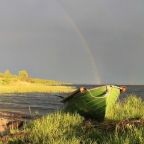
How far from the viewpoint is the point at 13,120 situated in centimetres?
2097

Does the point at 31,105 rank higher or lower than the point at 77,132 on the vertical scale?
higher

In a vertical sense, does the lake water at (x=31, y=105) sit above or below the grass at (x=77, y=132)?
above

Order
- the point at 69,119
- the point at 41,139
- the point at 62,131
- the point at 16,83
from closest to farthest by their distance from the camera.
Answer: the point at 41,139 < the point at 62,131 < the point at 69,119 < the point at 16,83

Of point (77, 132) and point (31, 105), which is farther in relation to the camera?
point (31, 105)

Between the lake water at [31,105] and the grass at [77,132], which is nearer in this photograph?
the grass at [77,132]

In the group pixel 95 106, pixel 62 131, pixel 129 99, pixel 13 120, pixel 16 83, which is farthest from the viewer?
pixel 16 83

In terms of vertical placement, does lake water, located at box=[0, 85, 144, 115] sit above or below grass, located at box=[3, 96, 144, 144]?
above

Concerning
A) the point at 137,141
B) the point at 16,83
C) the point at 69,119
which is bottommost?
the point at 137,141

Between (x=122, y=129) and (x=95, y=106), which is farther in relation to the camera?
(x=95, y=106)

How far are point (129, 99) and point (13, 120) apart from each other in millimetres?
6867

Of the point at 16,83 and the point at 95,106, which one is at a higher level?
the point at 16,83

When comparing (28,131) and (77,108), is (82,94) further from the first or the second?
(28,131)

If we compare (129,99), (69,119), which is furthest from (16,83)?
(69,119)

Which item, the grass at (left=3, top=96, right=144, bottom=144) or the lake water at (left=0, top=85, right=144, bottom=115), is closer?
the grass at (left=3, top=96, right=144, bottom=144)
